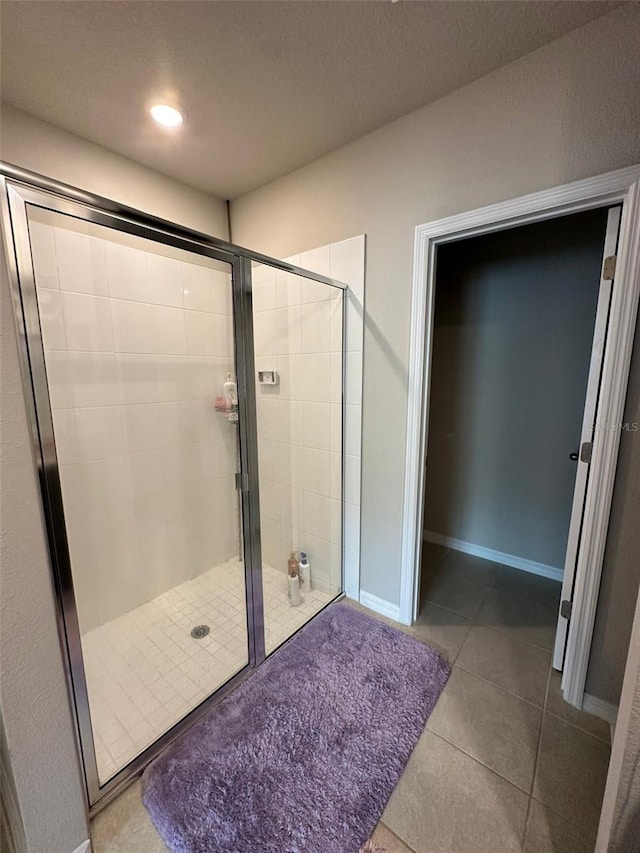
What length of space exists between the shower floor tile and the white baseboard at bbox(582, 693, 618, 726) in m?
1.29

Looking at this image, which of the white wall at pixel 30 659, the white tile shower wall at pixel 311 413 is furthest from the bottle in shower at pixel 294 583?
the white wall at pixel 30 659

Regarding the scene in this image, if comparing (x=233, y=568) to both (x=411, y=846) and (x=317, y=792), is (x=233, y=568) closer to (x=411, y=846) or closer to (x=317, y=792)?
(x=317, y=792)

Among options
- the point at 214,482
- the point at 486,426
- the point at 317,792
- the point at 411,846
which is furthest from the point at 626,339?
the point at 214,482

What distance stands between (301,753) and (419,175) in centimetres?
245

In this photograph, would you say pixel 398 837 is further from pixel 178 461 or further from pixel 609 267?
pixel 609 267

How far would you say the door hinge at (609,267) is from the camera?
1.29 metres

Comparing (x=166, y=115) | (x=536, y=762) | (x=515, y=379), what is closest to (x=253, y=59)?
(x=166, y=115)

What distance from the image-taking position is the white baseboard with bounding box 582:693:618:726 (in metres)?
1.40

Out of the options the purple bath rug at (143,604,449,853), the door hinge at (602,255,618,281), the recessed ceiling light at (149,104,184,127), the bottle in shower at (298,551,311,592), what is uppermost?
the recessed ceiling light at (149,104,184,127)

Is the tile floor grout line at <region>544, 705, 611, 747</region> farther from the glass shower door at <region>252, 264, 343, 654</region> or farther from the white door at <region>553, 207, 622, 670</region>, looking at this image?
the glass shower door at <region>252, 264, 343, 654</region>

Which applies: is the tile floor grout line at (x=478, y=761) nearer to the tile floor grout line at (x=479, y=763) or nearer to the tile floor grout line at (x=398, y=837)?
the tile floor grout line at (x=479, y=763)

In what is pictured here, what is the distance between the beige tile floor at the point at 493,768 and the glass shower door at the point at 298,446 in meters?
0.70

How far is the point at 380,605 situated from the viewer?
2.05m

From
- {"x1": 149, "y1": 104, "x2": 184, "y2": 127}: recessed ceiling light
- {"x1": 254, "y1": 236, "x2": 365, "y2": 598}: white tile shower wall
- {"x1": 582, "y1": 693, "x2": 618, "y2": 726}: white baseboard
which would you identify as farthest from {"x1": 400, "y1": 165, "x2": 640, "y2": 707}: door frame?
{"x1": 149, "y1": 104, "x2": 184, "y2": 127}: recessed ceiling light
